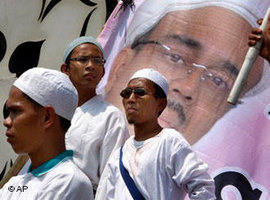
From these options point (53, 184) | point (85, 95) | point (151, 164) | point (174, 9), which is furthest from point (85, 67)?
point (53, 184)

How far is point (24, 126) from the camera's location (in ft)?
8.04

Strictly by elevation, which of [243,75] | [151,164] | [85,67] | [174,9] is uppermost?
[243,75]

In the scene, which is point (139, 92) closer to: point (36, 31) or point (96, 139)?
point (96, 139)

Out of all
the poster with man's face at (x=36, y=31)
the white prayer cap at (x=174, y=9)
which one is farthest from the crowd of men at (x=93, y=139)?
the poster with man's face at (x=36, y=31)

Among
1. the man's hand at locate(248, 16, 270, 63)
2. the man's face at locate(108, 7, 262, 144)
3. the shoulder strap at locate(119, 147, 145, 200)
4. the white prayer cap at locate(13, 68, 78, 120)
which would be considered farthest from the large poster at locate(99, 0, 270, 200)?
the white prayer cap at locate(13, 68, 78, 120)

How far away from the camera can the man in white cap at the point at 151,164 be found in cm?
333

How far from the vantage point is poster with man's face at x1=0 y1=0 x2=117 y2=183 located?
5.50 m

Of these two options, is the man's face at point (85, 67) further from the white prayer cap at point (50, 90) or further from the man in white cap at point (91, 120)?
the white prayer cap at point (50, 90)

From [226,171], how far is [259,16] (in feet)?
3.21

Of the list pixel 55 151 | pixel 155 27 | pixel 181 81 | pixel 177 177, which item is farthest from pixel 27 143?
pixel 155 27

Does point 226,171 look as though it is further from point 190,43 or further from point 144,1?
point 144,1

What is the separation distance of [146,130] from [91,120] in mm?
517

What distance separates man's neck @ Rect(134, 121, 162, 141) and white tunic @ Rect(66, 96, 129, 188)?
1.02 feet

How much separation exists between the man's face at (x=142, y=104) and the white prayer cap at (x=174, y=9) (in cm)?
94
